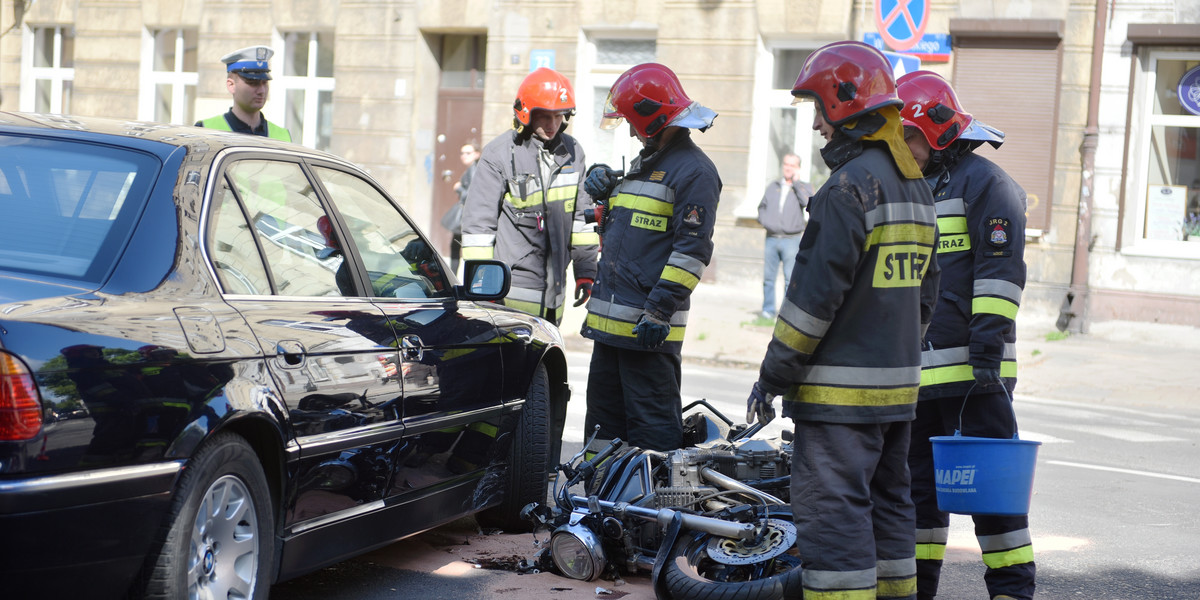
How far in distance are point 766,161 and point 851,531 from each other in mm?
13827

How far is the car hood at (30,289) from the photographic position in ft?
9.96

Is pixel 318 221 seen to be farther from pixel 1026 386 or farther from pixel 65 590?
pixel 1026 386

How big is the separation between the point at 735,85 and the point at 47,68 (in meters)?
13.5

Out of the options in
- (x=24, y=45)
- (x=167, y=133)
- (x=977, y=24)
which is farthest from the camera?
(x=24, y=45)

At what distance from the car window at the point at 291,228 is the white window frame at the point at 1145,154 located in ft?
42.4

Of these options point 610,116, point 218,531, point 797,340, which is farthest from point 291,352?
point 610,116

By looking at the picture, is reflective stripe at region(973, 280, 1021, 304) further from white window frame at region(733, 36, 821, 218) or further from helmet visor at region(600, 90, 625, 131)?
white window frame at region(733, 36, 821, 218)

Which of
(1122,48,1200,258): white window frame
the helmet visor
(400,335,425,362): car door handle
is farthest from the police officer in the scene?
(1122,48,1200,258): white window frame

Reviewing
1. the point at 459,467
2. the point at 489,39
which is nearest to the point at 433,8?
the point at 489,39

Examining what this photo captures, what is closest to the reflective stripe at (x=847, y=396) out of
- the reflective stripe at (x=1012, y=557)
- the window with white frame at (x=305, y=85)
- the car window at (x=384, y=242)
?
the reflective stripe at (x=1012, y=557)

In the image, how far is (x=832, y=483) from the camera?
362cm

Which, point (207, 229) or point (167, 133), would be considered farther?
point (167, 133)

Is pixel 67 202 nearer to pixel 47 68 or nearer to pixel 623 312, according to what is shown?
pixel 623 312

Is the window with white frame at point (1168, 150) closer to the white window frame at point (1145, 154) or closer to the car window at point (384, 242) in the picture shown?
the white window frame at point (1145, 154)
